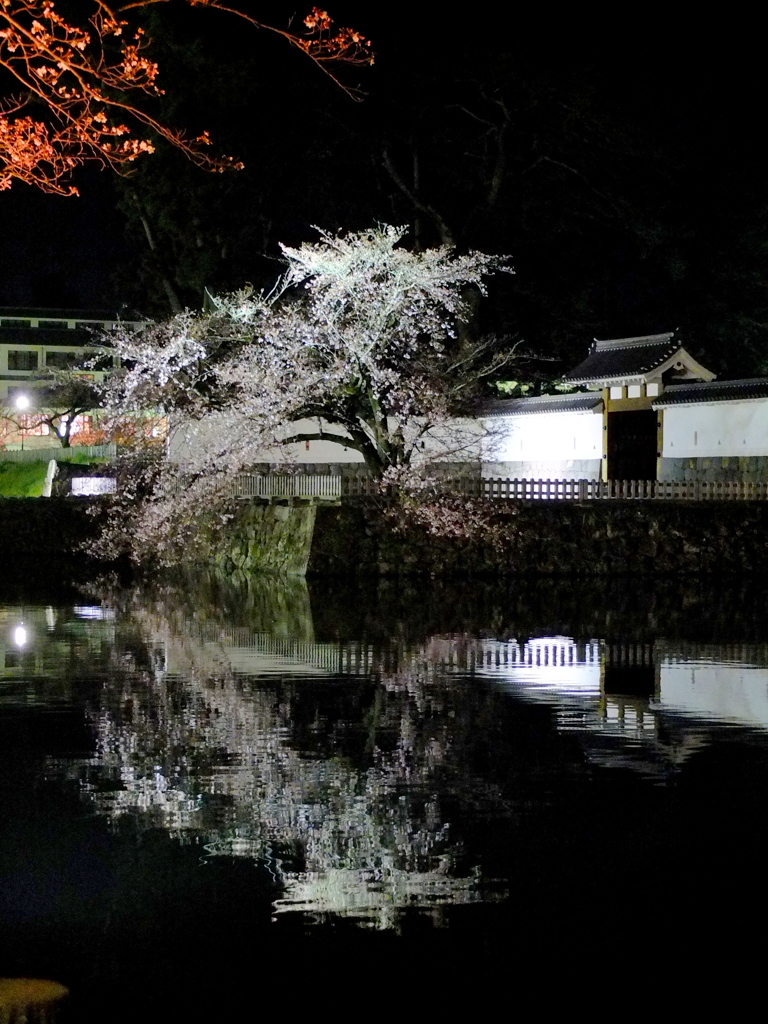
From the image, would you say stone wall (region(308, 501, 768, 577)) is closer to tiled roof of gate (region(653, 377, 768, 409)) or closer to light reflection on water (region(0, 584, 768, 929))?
tiled roof of gate (region(653, 377, 768, 409))

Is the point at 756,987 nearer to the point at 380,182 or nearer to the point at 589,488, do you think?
the point at 589,488

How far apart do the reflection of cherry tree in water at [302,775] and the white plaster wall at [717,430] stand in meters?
20.9

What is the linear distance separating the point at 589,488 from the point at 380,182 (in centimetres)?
1547

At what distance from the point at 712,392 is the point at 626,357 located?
315cm

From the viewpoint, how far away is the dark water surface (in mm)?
5719

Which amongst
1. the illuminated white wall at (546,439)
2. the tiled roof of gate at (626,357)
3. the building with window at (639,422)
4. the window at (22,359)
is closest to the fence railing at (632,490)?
the building with window at (639,422)

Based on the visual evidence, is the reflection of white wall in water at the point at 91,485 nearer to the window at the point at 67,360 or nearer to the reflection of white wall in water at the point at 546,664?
the window at the point at 67,360

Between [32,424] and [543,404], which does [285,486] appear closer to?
[543,404]

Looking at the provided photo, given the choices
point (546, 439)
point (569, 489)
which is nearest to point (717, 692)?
point (569, 489)

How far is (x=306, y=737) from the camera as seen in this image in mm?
10688

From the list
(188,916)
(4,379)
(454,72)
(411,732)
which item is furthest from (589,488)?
(4,379)

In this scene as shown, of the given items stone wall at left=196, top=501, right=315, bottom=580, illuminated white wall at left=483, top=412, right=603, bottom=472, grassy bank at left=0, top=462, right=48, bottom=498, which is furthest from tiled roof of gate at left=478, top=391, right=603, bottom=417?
grassy bank at left=0, top=462, right=48, bottom=498

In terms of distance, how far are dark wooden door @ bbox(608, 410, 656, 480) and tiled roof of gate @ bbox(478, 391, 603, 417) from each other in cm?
75

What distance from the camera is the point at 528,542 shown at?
30.8 meters
